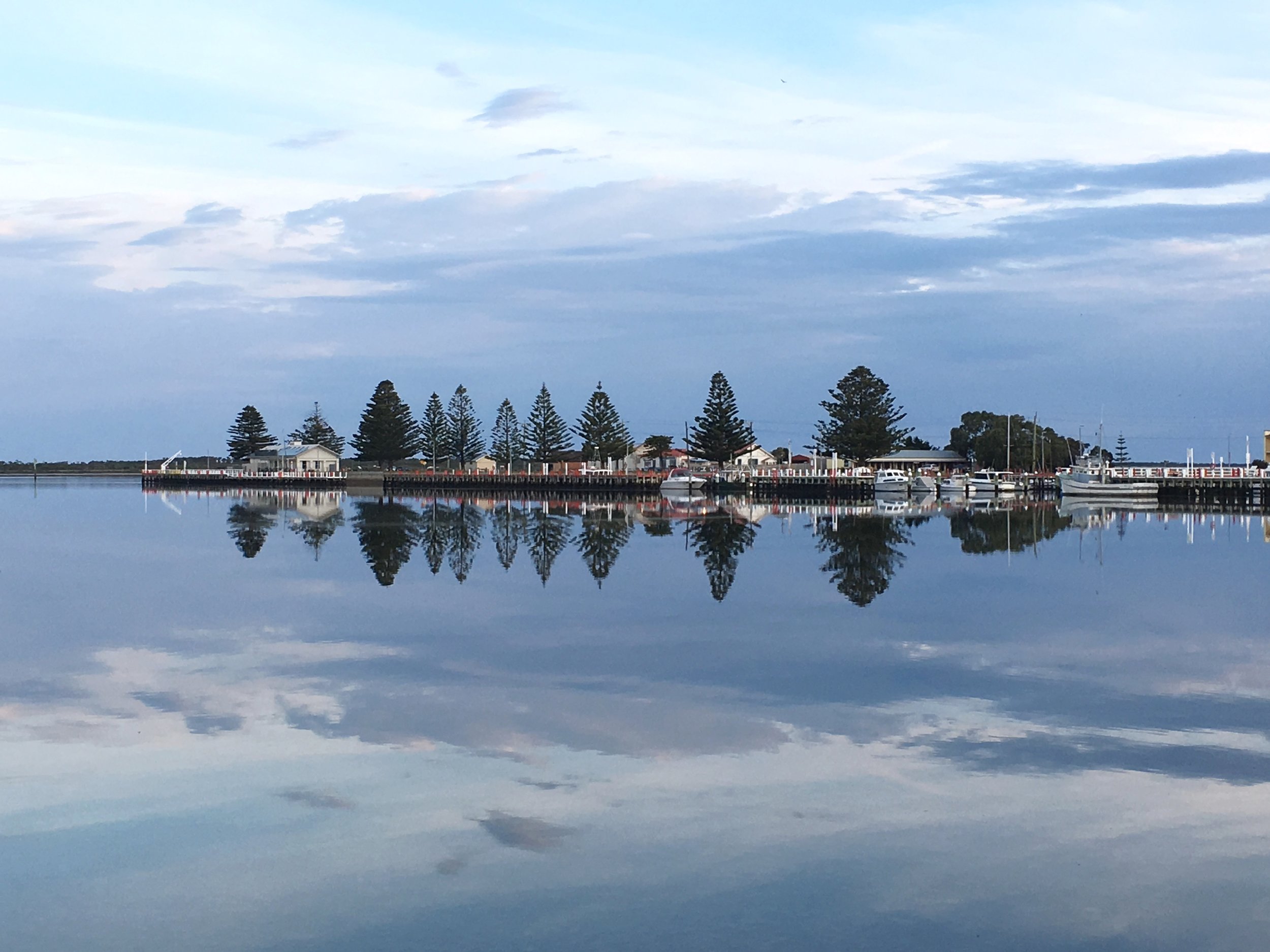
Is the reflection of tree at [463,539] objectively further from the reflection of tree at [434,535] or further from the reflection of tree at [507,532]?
the reflection of tree at [507,532]

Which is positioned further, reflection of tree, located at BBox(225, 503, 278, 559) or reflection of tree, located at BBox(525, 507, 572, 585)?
reflection of tree, located at BBox(225, 503, 278, 559)

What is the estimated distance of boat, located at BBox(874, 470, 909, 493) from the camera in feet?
323

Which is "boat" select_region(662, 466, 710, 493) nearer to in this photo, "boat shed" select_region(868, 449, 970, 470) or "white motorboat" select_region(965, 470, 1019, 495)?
"white motorboat" select_region(965, 470, 1019, 495)

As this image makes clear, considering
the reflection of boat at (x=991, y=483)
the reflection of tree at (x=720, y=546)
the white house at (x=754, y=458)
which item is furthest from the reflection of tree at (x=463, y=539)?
the white house at (x=754, y=458)

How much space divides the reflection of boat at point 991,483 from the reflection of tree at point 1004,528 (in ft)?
81.1

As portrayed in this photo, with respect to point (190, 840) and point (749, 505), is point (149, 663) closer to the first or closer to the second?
point (190, 840)

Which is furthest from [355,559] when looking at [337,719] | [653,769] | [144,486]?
[144,486]

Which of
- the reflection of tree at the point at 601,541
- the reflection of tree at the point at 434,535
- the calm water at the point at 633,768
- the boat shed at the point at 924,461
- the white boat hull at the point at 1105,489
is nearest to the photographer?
the calm water at the point at 633,768

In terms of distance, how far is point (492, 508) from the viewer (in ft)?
254

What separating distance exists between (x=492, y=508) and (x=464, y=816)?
67.3 m

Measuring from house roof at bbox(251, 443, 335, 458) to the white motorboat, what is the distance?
69.5 metres

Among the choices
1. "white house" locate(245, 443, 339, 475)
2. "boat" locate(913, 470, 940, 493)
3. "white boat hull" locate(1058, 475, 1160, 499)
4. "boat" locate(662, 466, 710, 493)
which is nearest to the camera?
"white boat hull" locate(1058, 475, 1160, 499)

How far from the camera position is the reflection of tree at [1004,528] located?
42312mm

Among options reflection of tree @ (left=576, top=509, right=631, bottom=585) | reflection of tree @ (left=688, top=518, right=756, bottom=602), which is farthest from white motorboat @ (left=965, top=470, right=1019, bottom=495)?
reflection of tree @ (left=688, top=518, right=756, bottom=602)
